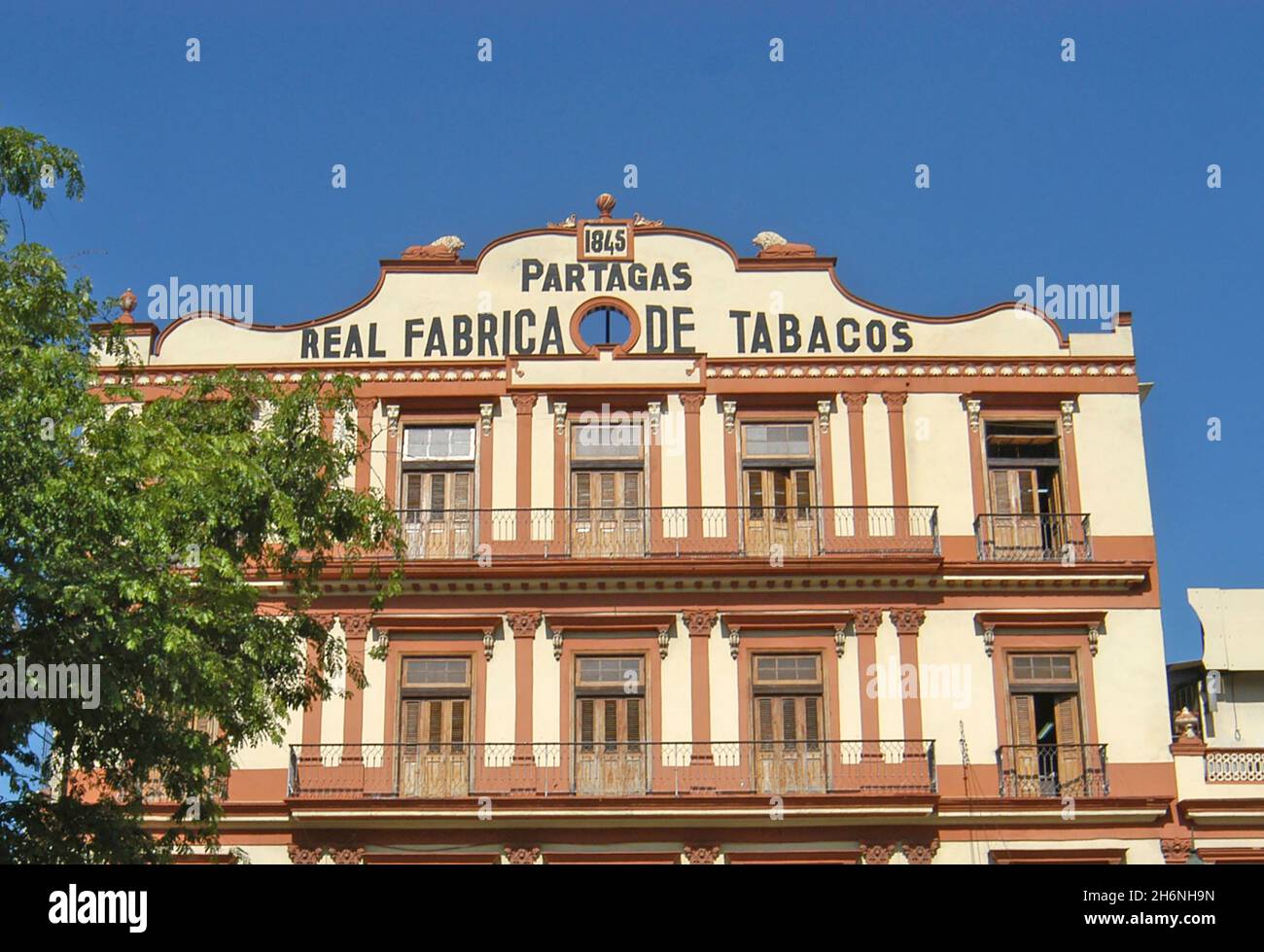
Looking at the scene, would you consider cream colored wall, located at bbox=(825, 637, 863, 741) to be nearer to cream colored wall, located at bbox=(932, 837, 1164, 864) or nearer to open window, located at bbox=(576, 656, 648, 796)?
cream colored wall, located at bbox=(932, 837, 1164, 864)

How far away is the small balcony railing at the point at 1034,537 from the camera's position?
95.4 ft

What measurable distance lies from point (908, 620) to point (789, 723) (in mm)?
2666

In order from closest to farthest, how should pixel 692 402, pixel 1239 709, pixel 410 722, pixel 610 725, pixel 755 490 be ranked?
pixel 610 725 → pixel 410 722 → pixel 755 490 → pixel 692 402 → pixel 1239 709

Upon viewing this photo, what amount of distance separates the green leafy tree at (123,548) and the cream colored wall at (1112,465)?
1405cm

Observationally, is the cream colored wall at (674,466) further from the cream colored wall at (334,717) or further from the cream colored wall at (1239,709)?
the cream colored wall at (1239,709)

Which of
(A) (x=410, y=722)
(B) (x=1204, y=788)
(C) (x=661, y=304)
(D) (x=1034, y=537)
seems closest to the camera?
(B) (x=1204, y=788)

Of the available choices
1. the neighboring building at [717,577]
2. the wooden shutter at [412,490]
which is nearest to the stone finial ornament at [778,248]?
the neighboring building at [717,577]

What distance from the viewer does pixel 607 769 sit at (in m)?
27.7

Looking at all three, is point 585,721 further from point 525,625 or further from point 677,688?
point 525,625

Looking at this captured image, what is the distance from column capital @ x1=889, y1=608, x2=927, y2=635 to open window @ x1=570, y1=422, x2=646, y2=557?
14.6ft

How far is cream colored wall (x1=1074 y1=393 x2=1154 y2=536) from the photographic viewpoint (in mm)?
29359

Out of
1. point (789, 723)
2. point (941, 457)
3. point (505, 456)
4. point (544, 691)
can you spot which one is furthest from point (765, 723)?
point (505, 456)

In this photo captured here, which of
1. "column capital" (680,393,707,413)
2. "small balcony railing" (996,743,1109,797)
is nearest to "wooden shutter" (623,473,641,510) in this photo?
"column capital" (680,393,707,413)
